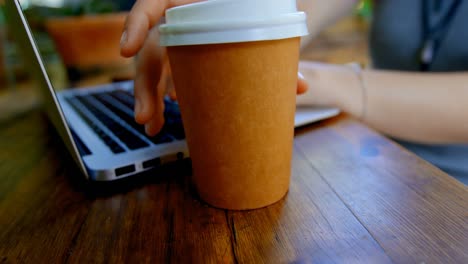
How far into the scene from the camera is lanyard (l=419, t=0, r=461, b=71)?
0.69 m

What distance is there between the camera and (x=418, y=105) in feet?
1.56

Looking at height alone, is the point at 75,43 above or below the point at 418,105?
below

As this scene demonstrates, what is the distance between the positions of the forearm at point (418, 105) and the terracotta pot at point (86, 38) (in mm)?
1740

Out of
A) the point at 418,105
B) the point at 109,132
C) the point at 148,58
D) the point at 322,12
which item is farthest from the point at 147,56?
the point at 322,12

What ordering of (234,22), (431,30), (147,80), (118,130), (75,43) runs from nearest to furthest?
(234,22) → (147,80) → (118,130) → (431,30) → (75,43)

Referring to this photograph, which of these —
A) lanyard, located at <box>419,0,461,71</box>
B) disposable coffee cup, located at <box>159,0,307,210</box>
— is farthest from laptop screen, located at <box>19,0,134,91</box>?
disposable coffee cup, located at <box>159,0,307,210</box>

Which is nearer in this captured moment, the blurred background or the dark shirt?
the dark shirt

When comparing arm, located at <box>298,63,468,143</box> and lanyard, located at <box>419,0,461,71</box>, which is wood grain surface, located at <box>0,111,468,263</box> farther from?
lanyard, located at <box>419,0,461,71</box>

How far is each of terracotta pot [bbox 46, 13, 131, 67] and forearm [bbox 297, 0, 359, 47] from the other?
4.70ft

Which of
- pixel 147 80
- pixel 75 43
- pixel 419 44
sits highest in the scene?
pixel 147 80

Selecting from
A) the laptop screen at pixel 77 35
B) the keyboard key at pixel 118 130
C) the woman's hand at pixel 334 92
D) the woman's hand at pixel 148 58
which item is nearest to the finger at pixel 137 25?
the woman's hand at pixel 148 58

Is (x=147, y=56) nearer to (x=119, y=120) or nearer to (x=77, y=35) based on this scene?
(x=119, y=120)

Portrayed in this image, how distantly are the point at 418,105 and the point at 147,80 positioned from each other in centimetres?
40

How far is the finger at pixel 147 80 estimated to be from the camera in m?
0.33
